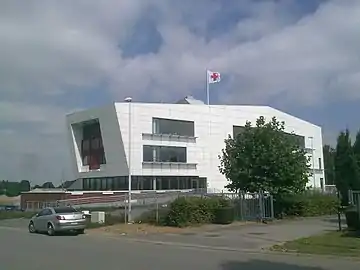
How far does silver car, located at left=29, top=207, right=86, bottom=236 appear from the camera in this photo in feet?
88.5

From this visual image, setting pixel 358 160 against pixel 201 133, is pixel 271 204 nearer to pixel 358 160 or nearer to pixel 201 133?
pixel 358 160

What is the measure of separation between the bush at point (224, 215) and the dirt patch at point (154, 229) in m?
0.47

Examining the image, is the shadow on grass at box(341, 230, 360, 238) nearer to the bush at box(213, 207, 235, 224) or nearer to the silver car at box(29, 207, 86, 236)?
the bush at box(213, 207, 235, 224)

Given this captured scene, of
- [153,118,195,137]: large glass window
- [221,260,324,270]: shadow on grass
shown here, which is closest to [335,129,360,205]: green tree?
[221,260,324,270]: shadow on grass

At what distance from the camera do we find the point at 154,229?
2866 cm

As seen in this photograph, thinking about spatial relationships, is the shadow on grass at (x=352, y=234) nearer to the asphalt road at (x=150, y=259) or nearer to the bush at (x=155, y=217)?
the asphalt road at (x=150, y=259)

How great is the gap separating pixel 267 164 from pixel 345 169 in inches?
314

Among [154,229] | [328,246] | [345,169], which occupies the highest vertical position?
[345,169]

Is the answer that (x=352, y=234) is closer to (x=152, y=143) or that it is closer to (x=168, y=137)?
(x=152, y=143)

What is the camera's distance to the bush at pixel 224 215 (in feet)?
101

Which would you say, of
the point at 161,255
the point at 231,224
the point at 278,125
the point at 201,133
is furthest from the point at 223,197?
the point at 201,133

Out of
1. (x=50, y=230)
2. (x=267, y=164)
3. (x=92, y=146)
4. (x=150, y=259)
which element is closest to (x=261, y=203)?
(x=267, y=164)

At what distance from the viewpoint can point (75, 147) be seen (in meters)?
70.6

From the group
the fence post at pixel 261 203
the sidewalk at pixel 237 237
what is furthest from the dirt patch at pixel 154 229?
the fence post at pixel 261 203
